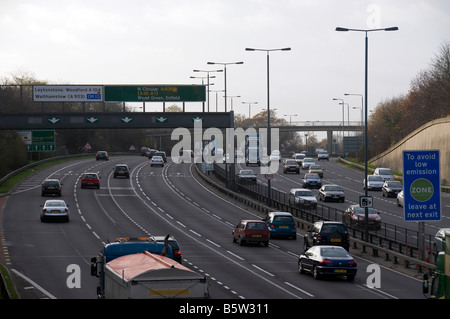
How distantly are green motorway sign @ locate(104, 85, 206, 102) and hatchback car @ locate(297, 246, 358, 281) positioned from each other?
40.3m

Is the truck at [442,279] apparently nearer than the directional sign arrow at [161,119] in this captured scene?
Yes

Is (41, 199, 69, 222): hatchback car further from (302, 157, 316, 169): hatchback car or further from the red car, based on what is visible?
(302, 157, 316, 169): hatchback car

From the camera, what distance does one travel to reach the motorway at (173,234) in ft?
89.9

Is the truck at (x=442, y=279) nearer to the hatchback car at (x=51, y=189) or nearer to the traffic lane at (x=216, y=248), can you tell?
the traffic lane at (x=216, y=248)

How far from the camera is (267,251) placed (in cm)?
4031

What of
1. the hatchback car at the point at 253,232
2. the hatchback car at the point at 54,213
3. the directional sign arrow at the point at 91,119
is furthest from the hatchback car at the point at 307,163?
the hatchback car at the point at 253,232

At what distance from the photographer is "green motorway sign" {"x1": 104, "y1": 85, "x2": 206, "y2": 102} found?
6900cm

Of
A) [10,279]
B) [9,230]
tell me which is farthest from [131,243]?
[9,230]

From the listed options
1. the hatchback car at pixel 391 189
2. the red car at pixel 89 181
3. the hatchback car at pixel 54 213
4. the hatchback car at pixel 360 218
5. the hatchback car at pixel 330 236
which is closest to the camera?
the hatchback car at pixel 330 236

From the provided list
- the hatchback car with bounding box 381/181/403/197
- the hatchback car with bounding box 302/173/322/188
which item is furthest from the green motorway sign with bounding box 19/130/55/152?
the hatchback car with bounding box 381/181/403/197

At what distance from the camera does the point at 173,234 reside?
4656cm

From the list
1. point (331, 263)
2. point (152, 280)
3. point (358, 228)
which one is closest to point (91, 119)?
point (358, 228)

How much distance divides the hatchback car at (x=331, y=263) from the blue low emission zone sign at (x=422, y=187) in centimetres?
266

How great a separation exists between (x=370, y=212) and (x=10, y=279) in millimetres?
23790
